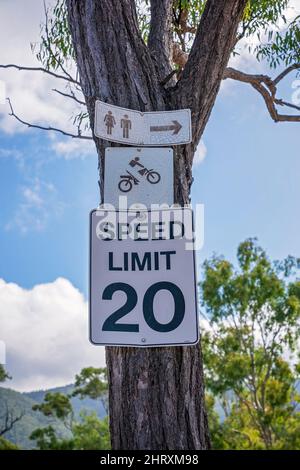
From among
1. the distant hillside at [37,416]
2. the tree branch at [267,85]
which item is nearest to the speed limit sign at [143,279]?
the tree branch at [267,85]

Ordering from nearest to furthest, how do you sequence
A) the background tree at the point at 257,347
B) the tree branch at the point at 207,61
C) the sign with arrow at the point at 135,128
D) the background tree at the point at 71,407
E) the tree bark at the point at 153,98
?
the tree bark at the point at 153,98 → the sign with arrow at the point at 135,128 → the tree branch at the point at 207,61 → the background tree at the point at 257,347 → the background tree at the point at 71,407

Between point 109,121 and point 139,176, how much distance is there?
0.32 m

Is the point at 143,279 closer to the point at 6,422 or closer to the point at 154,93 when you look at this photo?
the point at 154,93

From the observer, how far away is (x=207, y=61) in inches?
134

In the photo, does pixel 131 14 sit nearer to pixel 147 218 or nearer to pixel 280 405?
pixel 147 218

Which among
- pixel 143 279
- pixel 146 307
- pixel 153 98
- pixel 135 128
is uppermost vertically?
pixel 153 98

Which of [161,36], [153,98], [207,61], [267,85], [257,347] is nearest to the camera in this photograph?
[153,98]

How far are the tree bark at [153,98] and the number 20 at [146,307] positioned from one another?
0.11 m

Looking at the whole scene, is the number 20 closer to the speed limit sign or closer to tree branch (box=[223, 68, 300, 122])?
the speed limit sign

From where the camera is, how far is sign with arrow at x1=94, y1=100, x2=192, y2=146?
9.66 feet

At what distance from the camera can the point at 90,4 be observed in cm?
334

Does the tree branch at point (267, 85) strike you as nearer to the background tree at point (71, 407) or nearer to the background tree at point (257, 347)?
the background tree at point (257, 347)

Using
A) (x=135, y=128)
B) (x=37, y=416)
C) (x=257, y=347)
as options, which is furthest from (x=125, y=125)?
(x=37, y=416)

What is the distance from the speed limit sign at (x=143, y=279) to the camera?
2.52m
